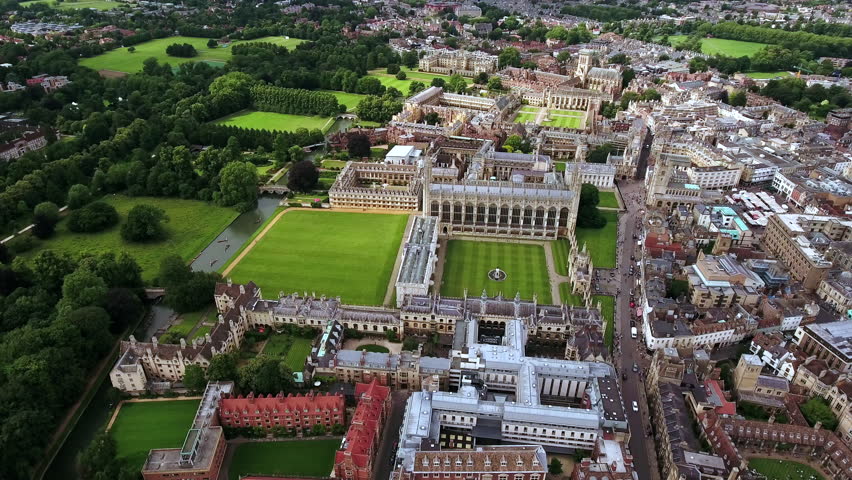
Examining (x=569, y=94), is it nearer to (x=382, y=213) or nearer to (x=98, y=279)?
(x=382, y=213)

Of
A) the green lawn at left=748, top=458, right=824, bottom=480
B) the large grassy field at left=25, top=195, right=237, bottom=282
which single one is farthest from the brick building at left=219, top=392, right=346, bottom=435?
the green lawn at left=748, top=458, right=824, bottom=480

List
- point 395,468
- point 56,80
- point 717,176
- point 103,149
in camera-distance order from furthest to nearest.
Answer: point 56,80
point 103,149
point 717,176
point 395,468

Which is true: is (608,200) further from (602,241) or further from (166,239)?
(166,239)

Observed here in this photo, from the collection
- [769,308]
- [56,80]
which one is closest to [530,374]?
[769,308]

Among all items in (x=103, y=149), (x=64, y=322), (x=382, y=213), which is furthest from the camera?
(x=103, y=149)

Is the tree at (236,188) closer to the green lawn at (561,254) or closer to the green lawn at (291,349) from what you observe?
the green lawn at (291,349)

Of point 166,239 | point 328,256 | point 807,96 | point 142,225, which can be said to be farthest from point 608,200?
point 807,96
